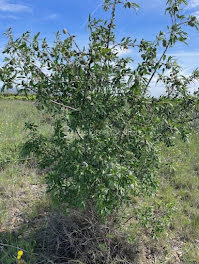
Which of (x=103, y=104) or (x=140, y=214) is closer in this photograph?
(x=103, y=104)

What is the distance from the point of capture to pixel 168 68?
78.7 inches

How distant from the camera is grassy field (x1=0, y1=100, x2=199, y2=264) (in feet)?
8.68

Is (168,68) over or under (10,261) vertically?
over

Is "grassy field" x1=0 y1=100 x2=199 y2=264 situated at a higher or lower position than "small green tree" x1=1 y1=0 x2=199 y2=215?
lower

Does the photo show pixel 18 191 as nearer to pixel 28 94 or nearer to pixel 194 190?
pixel 28 94

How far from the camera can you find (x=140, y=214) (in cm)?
265

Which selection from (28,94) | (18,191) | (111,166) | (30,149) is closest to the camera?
(111,166)

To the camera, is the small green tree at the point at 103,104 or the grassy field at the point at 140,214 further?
the grassy field at the point at 140,214

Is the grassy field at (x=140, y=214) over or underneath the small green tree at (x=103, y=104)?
underneath

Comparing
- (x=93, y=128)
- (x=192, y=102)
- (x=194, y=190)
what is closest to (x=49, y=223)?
(x=93, y=128)

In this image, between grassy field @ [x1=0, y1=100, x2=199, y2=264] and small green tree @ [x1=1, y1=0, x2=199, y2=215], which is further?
grassy field @ [x1=0, y1=100, x2=199, y2=264]

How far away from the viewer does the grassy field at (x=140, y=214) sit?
2.65 meters

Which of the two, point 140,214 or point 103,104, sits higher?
point 103,104

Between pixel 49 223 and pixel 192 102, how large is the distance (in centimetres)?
200
